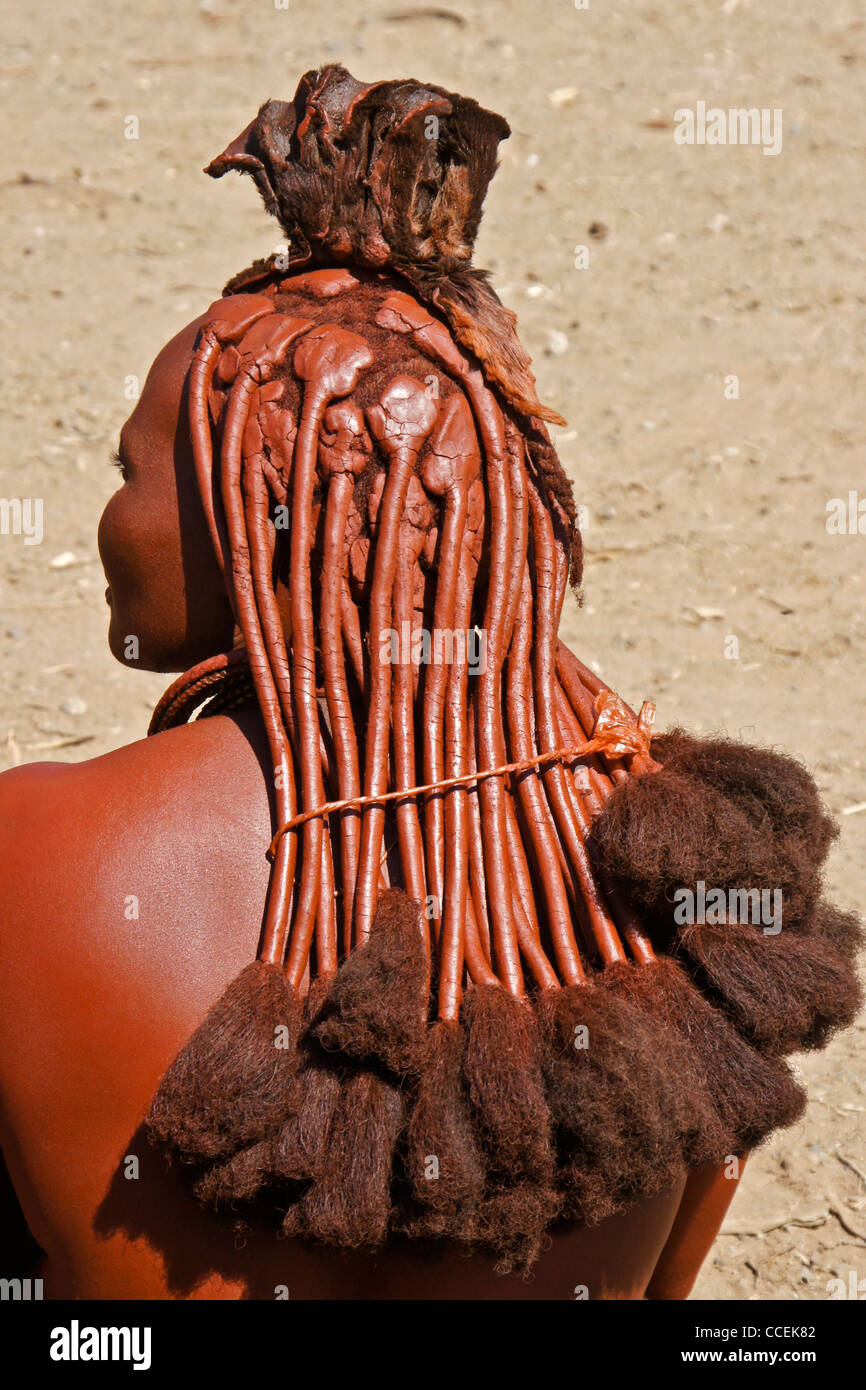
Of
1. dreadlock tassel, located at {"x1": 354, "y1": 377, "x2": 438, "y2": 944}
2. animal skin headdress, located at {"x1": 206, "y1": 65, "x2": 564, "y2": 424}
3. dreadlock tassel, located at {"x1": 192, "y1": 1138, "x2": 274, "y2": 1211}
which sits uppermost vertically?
animal skin headdress, located at {"x1": 206, "y1": 65, "x2": 564, "y2": 424}

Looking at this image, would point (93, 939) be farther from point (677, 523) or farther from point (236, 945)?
point (677, 523)

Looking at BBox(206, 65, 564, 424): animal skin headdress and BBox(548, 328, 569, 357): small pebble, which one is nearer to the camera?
BBox(206, 65, 564, 424): animal skin headdress

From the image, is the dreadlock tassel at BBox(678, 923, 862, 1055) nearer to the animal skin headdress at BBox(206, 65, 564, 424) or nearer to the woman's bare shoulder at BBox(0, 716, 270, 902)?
the woman's bare shoulder at BBox(0, 716, 270, 902)

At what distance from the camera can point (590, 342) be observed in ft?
22.9

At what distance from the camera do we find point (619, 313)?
7137 mm

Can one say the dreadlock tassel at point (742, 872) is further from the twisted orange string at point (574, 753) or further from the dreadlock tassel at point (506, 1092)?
the dreadlock tassel at point (506, 1092)

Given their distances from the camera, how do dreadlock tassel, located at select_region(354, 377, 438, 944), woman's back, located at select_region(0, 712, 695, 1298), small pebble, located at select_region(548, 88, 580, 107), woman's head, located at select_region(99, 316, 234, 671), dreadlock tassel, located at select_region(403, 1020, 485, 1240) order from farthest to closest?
small pebble, located at select_region(548, 88, 580, 107) → woman's head, located at select_region(99, 316, 234, 671) → dreadlock tassel, located at select_region(354, 377, 438, 944) → woman's back, located at select_region(0, 712, 695, 1298) → dreadlock tassel, located at select_region(403, 1020, 485, 1240)

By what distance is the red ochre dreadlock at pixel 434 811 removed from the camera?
6.38 ft

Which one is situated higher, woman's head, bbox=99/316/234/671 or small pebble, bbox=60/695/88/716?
woman's head, bbox=99/316/234/671

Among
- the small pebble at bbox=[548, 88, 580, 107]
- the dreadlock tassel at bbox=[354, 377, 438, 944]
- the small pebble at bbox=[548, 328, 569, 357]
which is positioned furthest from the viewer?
the small pebble at bbox=[548, 88, 580, 107]

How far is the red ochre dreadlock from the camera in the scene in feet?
6.38

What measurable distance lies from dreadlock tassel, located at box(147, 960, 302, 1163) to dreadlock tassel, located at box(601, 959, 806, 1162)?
467mm

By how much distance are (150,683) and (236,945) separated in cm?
354

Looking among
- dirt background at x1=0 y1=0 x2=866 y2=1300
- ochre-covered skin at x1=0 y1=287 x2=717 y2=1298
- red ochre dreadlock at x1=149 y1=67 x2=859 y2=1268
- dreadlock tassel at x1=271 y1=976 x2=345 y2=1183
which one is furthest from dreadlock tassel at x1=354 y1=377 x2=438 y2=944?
dirt background at x1=0 y1=0 x2=866 y2=1300
